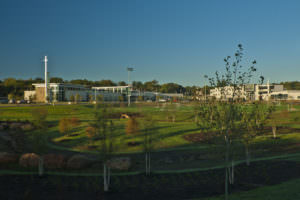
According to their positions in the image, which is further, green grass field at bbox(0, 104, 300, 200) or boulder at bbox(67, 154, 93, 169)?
boulder at bbox(67, 154, 93, 169)

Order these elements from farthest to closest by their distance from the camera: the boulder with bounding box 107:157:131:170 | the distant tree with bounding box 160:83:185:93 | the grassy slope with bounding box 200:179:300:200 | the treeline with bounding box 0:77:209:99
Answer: the distant tree with bounding box 160:83:185:93 < the treeline with bounding box 0:77:209:99 < the boulder with bounding box 107:157:131:170 < the grassy slope with bounding box 200:179:300:200

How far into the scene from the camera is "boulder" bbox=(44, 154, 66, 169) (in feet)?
70.2

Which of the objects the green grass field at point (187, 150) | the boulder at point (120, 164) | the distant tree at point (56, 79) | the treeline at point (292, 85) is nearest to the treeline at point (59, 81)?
the distant tree at point (56, 79)

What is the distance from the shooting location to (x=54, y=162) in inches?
848

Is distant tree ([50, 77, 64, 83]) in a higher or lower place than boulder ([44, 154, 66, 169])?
higher

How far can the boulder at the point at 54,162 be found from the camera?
21.4 meters

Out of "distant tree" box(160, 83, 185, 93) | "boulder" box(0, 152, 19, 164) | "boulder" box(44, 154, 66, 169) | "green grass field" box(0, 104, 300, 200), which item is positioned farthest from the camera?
"distant tree" box(160, 83, 185, 93)

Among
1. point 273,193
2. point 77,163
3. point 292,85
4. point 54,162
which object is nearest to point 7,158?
point 54,162

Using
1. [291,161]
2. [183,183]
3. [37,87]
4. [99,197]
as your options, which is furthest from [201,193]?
[37,87]

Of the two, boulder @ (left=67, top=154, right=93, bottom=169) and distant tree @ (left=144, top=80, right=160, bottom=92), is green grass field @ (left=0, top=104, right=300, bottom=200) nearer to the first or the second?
boulder @ (left=67, top=154, right=93, bottom=169)

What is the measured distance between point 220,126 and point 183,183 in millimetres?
7050

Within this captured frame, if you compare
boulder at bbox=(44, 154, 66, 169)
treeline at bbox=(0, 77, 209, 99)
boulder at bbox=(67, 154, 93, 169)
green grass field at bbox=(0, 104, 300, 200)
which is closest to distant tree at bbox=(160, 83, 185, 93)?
treeline at bbox=(0, 77, 209, 99)

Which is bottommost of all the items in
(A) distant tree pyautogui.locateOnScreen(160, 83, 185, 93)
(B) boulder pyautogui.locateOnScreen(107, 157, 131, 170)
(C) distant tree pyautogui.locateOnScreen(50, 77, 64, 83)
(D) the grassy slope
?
(B) boulder pyautogui.locateOnScreen(107, 157, 131, 170)

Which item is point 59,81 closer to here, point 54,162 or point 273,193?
point 54,162
